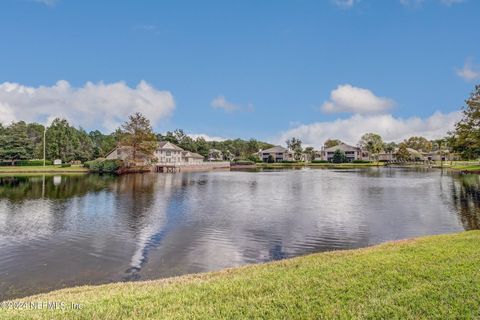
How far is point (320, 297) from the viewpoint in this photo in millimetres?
5750

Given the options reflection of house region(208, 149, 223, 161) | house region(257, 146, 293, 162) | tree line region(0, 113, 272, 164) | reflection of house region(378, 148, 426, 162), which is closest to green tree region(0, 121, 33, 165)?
tree line region(0, 113, 272, 164)

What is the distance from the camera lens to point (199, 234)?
15898mm

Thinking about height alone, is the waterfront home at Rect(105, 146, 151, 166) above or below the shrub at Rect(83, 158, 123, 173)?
above

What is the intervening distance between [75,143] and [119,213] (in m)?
84.0

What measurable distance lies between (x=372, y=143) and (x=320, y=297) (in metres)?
126

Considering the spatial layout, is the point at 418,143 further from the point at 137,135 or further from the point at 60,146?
the point at 60,146

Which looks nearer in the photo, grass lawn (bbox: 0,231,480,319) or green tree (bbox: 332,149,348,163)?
grass lawn (bbox: 0,231,480,319)

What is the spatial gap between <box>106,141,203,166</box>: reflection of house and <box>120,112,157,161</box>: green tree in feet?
5.59

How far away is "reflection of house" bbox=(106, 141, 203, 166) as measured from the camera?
73.5 meters

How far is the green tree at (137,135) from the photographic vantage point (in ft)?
233

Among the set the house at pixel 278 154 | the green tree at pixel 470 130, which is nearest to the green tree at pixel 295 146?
the house at pixel 278 154

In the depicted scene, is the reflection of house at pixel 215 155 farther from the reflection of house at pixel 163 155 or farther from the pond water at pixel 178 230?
the pond water at pixel 178 230

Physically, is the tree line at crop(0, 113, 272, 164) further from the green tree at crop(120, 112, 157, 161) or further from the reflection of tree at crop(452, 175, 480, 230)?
the reflection of tree at crop(452, 175, 480, 230)

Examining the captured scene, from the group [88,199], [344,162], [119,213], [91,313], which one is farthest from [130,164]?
[344,162]
